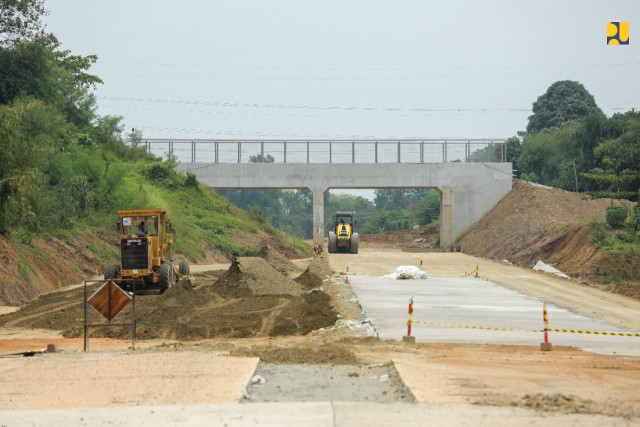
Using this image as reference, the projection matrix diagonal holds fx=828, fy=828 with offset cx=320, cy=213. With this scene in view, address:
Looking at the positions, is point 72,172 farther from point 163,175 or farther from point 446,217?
point 446,217

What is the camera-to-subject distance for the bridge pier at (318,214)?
68.8 m

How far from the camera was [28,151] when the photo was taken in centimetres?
3125

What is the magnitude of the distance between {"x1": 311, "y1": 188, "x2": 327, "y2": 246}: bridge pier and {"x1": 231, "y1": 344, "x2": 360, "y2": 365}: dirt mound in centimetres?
5265

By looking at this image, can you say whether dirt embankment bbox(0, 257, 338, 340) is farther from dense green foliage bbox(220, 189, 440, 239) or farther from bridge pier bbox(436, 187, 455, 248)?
dense green foliage bbox(220, 189, 440, 239)

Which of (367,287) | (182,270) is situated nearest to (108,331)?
(182,270)

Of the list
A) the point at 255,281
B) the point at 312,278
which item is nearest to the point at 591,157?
the point at 312,278

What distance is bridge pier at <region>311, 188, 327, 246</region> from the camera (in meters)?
68.8

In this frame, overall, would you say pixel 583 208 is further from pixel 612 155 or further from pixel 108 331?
pixel 108 331

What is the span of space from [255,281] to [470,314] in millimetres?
8829

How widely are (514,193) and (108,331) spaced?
52.8m

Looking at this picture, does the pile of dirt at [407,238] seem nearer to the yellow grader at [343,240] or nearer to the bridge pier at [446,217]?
the bridge pier at [446,217]

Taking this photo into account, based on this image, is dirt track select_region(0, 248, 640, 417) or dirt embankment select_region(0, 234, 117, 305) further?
dirt embankment select_region(0, 234, 117, 305)

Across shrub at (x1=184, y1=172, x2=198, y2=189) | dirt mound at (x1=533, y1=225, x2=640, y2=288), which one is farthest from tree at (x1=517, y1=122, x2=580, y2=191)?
shrub at (x1=184, y1=172, x2=198, y2=189)

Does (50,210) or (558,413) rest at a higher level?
(50,210)
